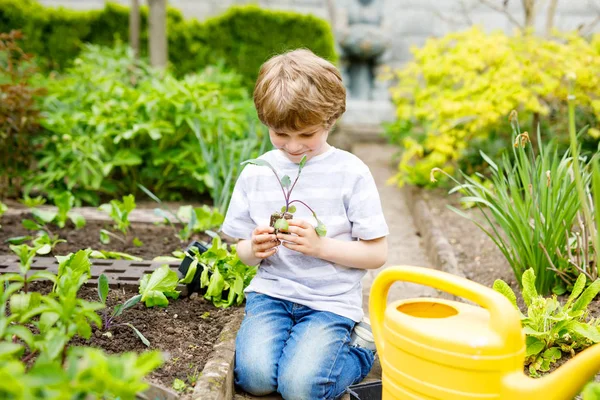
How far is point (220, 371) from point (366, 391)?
1.41 ft

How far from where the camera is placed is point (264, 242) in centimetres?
196

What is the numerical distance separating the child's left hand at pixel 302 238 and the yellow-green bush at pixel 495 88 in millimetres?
Answer: 2635

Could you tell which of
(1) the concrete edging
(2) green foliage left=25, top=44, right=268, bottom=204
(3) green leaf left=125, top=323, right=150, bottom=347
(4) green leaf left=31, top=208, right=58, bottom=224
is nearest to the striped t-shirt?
(3) green leaf left=125, top=323, right=150, bottom=347

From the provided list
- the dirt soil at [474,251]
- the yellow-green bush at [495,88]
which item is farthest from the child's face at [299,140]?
the yellow-green bush at [495,88]

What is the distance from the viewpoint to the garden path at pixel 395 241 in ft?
9.98

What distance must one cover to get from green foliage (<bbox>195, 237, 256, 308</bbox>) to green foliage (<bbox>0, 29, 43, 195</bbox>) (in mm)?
1903

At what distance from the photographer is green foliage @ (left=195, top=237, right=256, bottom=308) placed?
236cm

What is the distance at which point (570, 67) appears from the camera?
4.14m

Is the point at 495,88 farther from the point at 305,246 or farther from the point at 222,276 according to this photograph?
the point at 305,246

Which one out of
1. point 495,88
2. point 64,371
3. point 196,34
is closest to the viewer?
point 64,371

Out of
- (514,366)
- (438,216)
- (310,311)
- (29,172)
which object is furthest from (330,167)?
(29,172)

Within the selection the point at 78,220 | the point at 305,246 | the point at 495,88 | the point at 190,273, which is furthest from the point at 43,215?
the point at 495,88

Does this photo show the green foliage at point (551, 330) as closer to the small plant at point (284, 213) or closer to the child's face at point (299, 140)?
the small plant at point (284, 213)

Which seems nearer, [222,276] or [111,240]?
[222,276]
